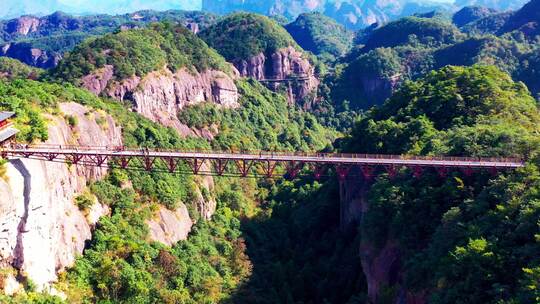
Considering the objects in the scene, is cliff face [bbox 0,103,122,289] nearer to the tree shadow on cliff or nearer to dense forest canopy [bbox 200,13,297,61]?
the tree shadow on cliff

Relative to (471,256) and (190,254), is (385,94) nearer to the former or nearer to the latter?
(190,254)

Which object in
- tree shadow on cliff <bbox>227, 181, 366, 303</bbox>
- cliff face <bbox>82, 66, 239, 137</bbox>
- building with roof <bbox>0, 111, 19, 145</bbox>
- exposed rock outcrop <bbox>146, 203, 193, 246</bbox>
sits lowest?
tree shadow on cliff <bbox>227, 181, 366, 303</bbox>

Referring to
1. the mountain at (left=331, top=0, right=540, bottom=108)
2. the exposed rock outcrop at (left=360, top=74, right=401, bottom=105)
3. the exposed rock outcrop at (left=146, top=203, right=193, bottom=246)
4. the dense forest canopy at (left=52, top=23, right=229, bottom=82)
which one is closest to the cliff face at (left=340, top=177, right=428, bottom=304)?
the exposed rock outcrop at (left=146, top=203, right=193, bottom=246)

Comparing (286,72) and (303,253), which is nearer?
(303,253)

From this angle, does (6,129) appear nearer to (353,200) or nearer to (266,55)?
(353,200)

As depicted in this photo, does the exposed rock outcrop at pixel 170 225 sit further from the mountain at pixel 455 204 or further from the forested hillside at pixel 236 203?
the mountain at pixel 455 204

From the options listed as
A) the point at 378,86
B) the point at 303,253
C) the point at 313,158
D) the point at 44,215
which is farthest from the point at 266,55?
the point at 44,215
